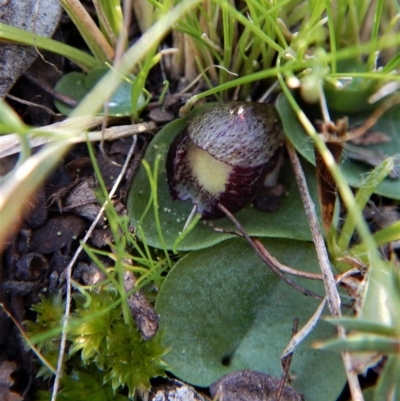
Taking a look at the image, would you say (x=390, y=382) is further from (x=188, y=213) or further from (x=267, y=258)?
(x=188, y=213)

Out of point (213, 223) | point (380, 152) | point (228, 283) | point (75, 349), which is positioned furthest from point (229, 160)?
point (75, 349)

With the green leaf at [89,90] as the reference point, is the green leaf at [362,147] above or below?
below

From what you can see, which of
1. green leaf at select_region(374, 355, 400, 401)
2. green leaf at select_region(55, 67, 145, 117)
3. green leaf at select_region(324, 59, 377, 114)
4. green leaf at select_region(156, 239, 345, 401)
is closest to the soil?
green leaf at select_region(55, 67, 145, 117)

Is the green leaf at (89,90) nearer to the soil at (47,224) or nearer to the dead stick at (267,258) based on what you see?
the soil at (47,224)

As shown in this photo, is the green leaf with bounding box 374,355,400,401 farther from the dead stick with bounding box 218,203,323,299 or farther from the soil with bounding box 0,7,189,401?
the soil with bounding box 0,7,189,401

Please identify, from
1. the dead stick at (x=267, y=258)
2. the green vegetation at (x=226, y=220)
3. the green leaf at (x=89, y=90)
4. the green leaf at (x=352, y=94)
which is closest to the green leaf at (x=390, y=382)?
the green vegetation at (x=226, y=220)
